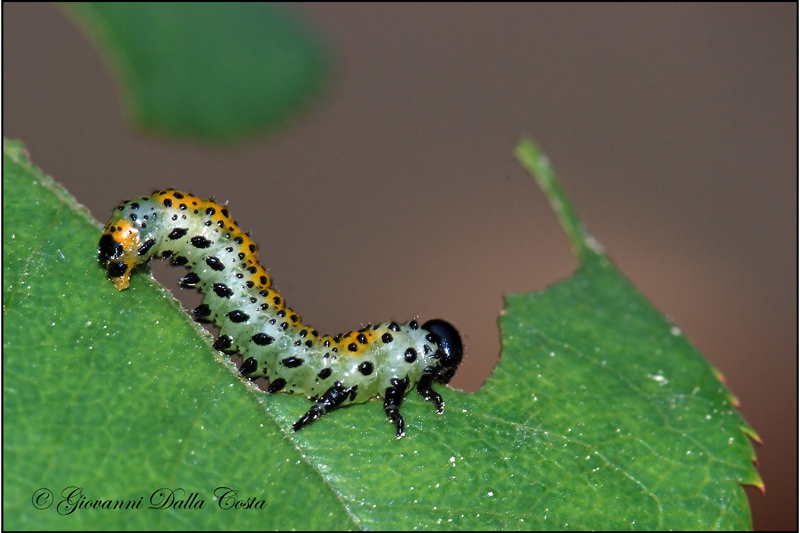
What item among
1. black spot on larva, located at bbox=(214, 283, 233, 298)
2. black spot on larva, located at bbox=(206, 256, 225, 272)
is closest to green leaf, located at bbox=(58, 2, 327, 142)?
black spot on larva, located at bbox=(206, 256, 225, 272)

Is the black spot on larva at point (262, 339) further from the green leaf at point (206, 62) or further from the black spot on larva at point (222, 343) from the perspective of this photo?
the green leaf at point (206, 62)

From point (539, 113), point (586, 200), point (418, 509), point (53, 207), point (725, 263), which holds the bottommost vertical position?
point (418, 509)

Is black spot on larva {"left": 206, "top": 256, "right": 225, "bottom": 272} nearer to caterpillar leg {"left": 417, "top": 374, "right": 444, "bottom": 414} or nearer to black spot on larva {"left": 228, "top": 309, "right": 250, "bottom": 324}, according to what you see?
black spot on larva {"left": 228, "top": 309, "right": 250, "bottom": 324}

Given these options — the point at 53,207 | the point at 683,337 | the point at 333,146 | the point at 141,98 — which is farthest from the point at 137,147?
the point at 683,337

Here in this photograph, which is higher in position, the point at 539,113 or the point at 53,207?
the point at 539,113

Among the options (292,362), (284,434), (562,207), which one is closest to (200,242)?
(292,362)

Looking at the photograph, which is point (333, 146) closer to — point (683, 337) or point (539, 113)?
point (539, 113)
